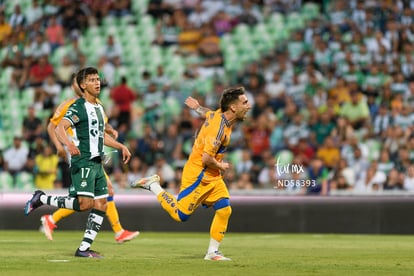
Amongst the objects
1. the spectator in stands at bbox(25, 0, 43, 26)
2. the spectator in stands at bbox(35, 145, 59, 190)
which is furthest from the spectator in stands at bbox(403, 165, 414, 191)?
the spectator in stands at bbox(25, 0, 43, 26)

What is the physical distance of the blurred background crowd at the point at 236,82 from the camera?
19.8 metres

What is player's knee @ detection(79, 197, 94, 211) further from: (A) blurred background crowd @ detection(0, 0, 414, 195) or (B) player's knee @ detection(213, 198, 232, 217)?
(A) blurred background crowd @ detection(0, 0, 414, 195)

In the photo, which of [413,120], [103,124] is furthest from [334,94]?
[103,124]

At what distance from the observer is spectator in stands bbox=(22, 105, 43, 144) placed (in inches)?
877

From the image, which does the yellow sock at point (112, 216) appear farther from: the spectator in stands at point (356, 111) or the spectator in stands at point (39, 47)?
the spectator in stands at point (39, 47)

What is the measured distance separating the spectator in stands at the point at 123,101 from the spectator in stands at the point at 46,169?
2.40m

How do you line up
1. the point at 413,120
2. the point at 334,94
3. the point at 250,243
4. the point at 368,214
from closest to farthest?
1. the point at 250,243
2. the point at 368,214
3. the point at 413,120
4. the point at 334,94

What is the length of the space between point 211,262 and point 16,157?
11.3 m

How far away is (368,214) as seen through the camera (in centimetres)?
1827

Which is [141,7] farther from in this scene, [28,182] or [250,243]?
[250,243]

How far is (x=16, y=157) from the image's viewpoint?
2184 cm

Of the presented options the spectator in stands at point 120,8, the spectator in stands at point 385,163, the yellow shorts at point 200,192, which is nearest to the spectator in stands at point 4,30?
the spectator in stands at point 120,8

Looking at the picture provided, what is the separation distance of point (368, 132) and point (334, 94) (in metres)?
1.77

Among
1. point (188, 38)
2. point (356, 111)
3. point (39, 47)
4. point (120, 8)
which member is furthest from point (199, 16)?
point (356, 111)
